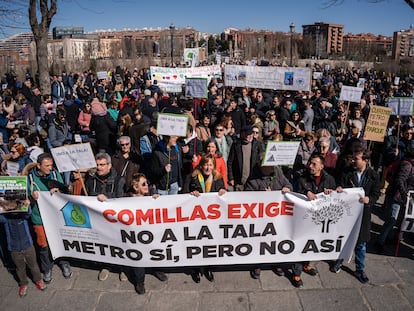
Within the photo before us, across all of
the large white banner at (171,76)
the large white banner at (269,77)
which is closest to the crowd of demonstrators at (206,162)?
the large white banner at (269,77)

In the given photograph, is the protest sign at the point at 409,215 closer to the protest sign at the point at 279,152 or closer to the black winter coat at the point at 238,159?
the protest sign at the point at 279,152

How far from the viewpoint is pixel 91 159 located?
448 cm

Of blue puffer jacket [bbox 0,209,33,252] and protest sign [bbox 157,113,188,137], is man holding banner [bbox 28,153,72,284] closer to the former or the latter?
blue puffer jacket [bbox 0,209,33,252]

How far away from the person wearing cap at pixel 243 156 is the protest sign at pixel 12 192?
329cm

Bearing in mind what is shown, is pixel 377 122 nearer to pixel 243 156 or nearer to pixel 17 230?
pixel 243 156

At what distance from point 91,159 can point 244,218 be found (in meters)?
2.09

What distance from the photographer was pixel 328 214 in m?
4.55

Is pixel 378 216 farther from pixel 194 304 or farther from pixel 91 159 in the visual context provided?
pixel 91 159

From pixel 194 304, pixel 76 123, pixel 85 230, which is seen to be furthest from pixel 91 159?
pixel 76 123

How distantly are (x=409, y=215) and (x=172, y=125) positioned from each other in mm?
3607

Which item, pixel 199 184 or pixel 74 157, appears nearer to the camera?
pixel 74 157

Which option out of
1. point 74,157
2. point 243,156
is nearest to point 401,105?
point 243,156

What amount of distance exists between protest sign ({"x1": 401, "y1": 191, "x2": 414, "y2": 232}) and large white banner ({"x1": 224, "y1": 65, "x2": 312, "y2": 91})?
852 cm

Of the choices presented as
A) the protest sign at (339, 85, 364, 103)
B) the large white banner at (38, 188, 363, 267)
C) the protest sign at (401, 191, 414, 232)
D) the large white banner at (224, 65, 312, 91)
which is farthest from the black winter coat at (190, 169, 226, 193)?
→ the large white banner at (224, 65, 312, 91)
